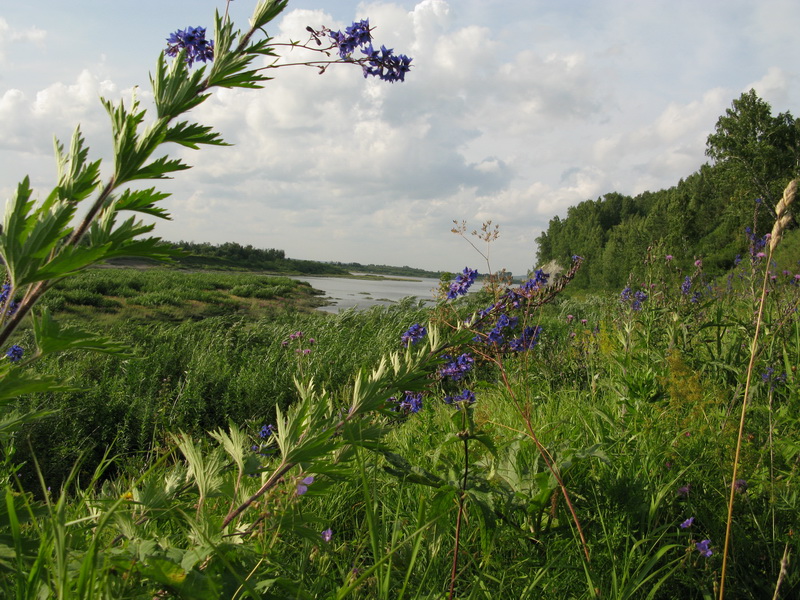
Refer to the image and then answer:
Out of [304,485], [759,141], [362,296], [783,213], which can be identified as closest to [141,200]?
[304,485]

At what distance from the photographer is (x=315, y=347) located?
7.43 m

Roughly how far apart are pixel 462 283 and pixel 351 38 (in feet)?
6.36

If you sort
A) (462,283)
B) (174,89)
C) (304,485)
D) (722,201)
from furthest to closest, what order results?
1. (722,201)
2. (462,283)
3. (304,485)
4. (174,89)

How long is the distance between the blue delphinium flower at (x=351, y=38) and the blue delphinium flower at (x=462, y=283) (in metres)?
1.76

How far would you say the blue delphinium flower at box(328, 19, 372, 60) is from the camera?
5.37 feet

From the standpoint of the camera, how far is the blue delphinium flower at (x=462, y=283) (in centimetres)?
318

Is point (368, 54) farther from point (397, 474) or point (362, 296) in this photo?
point (362, 296)

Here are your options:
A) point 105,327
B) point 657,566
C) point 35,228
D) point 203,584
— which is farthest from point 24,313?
point 105,327

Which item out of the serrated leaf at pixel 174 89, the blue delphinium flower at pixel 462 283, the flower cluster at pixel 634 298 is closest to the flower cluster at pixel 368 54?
the serrated leaf at pixel 174 89

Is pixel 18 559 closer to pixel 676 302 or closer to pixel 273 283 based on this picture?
pixel 676 302

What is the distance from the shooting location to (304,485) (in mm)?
1172

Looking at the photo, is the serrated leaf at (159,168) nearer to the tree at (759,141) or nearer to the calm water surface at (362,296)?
the calm water surface at (362,296)

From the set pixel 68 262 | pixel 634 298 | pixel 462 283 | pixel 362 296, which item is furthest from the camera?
pixel 362 296

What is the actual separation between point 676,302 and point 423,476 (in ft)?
12.7
